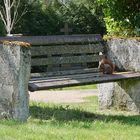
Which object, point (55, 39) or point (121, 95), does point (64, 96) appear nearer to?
point (121, 95)

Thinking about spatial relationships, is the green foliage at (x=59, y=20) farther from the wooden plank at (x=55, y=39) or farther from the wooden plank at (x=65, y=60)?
the wooden plank at (x=65, y=60)

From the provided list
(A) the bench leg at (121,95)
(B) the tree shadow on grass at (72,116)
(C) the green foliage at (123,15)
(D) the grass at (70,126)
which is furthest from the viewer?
(C) the green foliage at (123,15)

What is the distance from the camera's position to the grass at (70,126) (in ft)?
19.8

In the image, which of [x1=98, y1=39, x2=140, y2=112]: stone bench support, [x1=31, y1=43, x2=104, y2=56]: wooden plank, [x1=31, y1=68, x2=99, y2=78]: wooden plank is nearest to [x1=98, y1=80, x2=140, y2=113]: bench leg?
[x1=98, y1=39, x2=140, y2=112]: stone bench support

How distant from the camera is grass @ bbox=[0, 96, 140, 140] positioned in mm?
6035

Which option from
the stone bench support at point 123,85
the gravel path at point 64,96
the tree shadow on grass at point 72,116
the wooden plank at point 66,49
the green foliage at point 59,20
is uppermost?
the green foliage at point 59,20

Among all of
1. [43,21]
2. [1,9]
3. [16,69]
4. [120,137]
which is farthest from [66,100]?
[1,9]

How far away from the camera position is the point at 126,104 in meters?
9.16

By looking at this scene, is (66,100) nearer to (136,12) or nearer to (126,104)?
(126,104)

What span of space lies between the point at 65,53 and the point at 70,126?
2172mm

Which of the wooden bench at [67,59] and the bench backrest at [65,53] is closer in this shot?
the wooden bench at [67,59]

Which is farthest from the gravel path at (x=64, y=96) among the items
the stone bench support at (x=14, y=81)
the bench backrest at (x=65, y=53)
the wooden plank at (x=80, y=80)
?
the stone bench support at (x=14, y=81)

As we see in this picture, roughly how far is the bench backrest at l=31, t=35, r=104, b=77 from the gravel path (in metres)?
1.78

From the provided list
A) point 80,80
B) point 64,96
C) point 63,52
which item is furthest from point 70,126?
point 64,96
